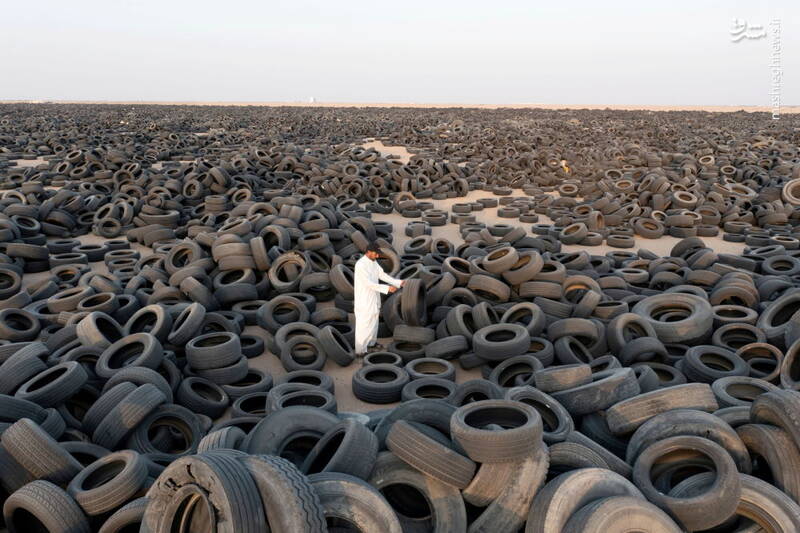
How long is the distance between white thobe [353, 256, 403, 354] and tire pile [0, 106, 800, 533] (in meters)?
0.37

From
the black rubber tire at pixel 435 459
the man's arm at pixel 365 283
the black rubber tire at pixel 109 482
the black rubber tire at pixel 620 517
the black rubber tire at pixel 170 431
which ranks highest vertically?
the man's arm at pixel 365 283

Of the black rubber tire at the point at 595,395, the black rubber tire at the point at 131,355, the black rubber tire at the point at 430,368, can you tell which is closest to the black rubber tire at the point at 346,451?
the black rubber tire at the point at 595,395

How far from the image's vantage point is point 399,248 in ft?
49.4

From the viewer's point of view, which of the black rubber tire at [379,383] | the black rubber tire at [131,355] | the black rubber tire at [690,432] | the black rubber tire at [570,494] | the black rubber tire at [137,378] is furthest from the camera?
the black rubber tire at [379,383]

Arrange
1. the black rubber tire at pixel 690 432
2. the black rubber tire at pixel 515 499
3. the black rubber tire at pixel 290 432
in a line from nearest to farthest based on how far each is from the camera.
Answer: the black rubber tire at pixel 515 499
the black rubber tire at pixel 690 432
the black rubber tire at pixel 290 432

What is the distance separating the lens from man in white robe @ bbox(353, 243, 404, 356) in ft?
27.9

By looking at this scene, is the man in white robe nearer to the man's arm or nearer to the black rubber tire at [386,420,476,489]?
the man's arm

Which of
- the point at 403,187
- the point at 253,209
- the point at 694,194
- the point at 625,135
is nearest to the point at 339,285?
the point at 253,209

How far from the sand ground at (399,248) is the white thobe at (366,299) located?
1.58 ft

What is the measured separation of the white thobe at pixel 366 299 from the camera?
851cm

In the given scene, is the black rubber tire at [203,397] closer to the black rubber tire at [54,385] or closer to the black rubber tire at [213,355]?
the black rubber tire at [213,355]

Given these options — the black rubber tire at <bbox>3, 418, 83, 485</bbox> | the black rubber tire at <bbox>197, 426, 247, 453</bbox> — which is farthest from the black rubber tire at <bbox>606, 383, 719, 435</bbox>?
the black rubber tire at <bbox>3, 418, 83, 485</bbox>

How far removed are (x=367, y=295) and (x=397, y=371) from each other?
147 centimetres

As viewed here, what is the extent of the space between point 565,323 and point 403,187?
14.2 m
